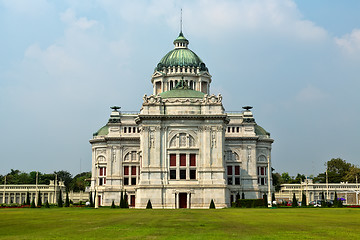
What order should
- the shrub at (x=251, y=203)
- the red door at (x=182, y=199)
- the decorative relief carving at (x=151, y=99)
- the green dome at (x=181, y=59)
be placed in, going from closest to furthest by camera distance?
the shrub at (x=251, y=203) → the red door at (x=182, y=199) → the decorative relief carving at (x=151, y=99) → the green dome at (x=181, y=59)

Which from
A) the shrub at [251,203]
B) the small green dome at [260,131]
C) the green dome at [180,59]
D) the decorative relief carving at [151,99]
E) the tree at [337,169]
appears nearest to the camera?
the shrub at [251,203]

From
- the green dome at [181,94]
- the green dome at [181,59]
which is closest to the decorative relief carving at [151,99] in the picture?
the green dome at [181,94]

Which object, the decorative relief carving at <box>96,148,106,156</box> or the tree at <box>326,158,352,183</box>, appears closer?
the decorative relief carving at <box>96,148,106,156</box>

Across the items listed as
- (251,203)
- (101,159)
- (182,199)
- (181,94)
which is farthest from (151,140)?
(101,159)

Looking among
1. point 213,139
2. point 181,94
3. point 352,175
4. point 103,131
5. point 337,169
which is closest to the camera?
point 213,139

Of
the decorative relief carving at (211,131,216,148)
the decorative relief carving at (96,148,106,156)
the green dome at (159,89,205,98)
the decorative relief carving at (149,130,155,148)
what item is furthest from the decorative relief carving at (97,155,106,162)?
the decorative relief carving at (211,131,216,148)

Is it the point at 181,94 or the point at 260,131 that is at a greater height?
the point at 181,94

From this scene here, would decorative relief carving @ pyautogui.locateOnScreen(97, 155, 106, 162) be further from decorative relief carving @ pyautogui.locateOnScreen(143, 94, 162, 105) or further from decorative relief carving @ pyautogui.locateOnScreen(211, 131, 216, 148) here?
decorative relief carving @ pyautogui.locateOnScreen(211, 131, 216, 148)

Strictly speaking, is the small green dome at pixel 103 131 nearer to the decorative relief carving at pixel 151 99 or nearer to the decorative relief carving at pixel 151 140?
the decorative relief carving at pixel 151 99

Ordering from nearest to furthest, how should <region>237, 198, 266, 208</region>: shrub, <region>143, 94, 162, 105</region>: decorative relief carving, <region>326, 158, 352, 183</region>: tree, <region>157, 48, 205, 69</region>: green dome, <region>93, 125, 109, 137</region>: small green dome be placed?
<region>237, 198, 266, 208</region>: shrub
<region>143, 94, 162, 105</region>: decorative relief carving
<region>157, 48, 205, 69</region>: green dome
<region>93, 125, 109, 137</region>: small green dome
<region>326, 158, 352, 183</region>: tree

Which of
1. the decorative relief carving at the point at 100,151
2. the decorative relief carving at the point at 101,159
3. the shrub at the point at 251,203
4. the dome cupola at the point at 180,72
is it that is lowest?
the shrub at the point at 251,203

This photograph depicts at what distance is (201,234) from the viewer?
30.7m

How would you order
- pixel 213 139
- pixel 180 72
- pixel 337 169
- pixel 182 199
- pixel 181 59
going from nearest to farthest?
pixel 182 199
pixel 213 139
pixel 180 72
pixel 181 59
pixel 337 169

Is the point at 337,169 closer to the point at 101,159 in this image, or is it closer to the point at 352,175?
the point at 352,175
